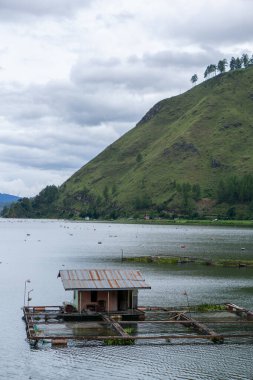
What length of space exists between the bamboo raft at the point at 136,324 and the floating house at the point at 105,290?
8.72ft

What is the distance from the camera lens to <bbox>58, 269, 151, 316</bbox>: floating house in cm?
7119

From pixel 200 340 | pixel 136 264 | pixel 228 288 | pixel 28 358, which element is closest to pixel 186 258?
pixel 136 264

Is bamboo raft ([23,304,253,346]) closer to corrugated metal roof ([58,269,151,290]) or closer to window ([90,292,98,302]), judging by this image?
window ([90,292,98,302])

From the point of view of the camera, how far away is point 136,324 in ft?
226

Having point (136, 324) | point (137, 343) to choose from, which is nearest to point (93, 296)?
point (136, 324)

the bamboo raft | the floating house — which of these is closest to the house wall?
the floating house

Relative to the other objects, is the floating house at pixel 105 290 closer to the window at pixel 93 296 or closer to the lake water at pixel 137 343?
the window at pixel 93 296

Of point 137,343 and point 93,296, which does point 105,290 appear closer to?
point 93,296

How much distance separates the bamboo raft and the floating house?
2.66 metres

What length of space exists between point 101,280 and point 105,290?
2475 mm

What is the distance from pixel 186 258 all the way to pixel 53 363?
9832cm

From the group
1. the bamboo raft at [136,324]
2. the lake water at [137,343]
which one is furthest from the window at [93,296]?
the lake water at [137,343]

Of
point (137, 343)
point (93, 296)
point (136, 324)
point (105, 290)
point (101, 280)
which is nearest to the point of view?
point (137, 343)

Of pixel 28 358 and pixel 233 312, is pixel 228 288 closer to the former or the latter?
pixel 233 312
